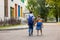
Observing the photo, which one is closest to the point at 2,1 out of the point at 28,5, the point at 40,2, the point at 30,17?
the point at 30,17

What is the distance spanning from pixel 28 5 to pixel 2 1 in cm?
4298

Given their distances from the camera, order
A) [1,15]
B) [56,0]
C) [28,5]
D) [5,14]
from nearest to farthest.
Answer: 1. [1,15]
2. [5,14]
3. [56,0]
4. [28,5]

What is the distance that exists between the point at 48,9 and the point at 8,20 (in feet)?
139

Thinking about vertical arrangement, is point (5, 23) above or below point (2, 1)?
below

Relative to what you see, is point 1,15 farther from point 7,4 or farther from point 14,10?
point 14,10

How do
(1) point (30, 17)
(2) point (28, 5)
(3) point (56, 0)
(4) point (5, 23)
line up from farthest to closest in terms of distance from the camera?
(2) point (28, 5)
(3) point (56, 0)
(4) point (5, 23)
(1) point (30, 17)

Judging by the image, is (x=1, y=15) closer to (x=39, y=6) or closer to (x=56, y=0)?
(x=56, y=0)

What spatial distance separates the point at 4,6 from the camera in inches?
1775

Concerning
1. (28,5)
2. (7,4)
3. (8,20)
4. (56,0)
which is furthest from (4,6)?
(28,5)

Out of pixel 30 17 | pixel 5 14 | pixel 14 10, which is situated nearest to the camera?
pixel 30 17

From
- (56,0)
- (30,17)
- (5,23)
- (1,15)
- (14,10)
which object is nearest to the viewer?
(30,17)

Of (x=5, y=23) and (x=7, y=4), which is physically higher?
(x=7, y=4)

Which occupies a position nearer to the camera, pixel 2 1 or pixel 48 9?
pixel 2 1

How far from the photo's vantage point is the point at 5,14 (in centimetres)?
4556
